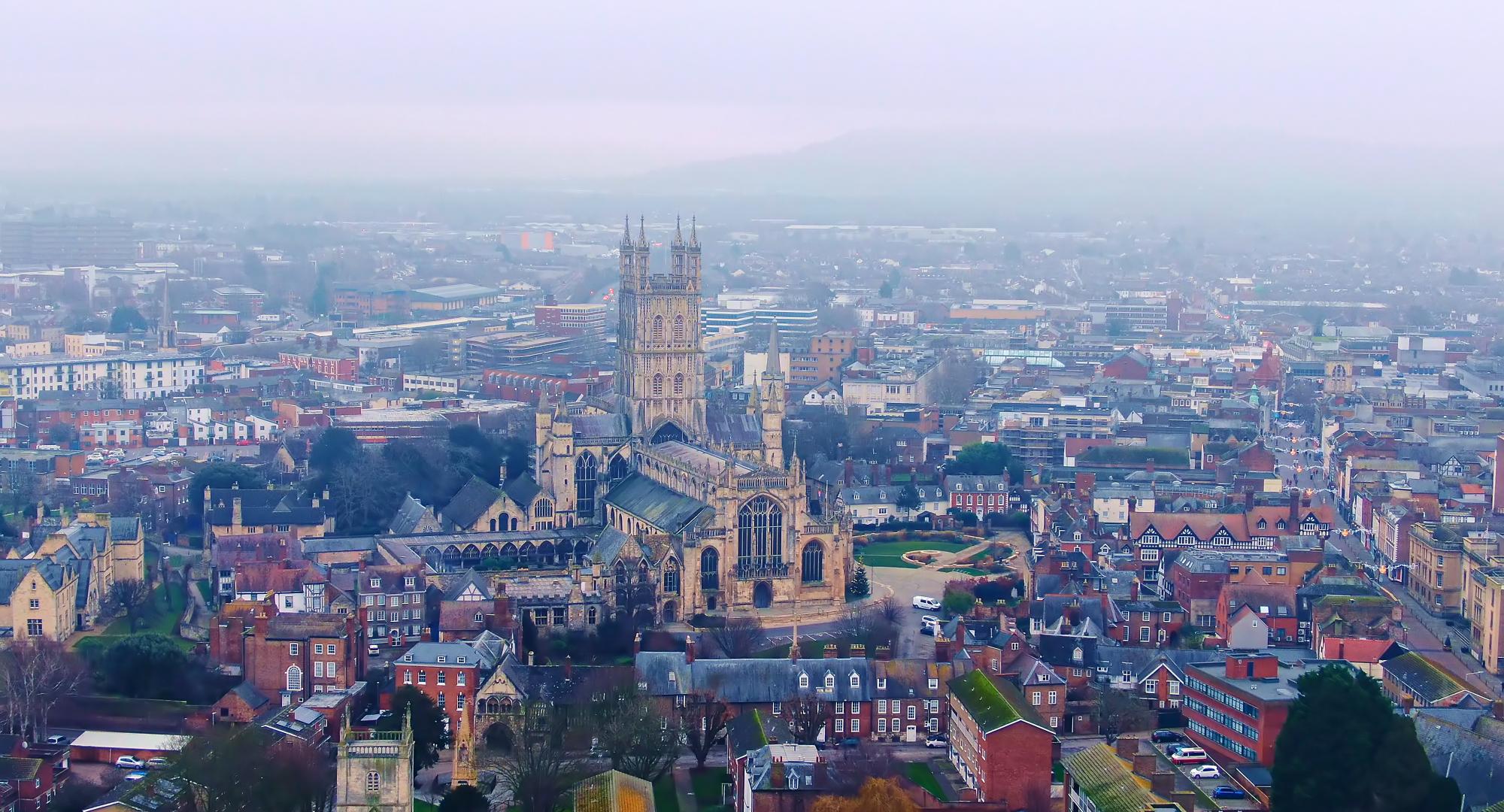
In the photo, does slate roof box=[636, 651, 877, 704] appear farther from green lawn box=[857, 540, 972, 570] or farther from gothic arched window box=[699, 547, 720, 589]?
green lawn box=[857, 540, 972, 570]

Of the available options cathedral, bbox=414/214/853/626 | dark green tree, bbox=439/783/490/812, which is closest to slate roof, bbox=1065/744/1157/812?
dark green tree, bbox=439/783/490/812

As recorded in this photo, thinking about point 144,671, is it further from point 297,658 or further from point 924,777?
point 924,777

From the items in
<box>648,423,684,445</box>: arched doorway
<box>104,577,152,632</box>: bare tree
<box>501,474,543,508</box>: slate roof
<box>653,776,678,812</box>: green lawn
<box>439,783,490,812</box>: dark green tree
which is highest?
<box>648,423,684,445</box>: arched doorway

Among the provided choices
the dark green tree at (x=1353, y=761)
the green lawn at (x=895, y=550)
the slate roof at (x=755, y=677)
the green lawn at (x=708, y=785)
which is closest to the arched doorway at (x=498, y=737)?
the slate roof at (x=755, y=677)

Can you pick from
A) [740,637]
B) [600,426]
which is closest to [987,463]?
[600,426]

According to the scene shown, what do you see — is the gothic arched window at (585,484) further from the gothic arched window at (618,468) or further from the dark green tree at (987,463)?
the dark green tree at (987,463)

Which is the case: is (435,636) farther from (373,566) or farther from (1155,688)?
(1155,688)
